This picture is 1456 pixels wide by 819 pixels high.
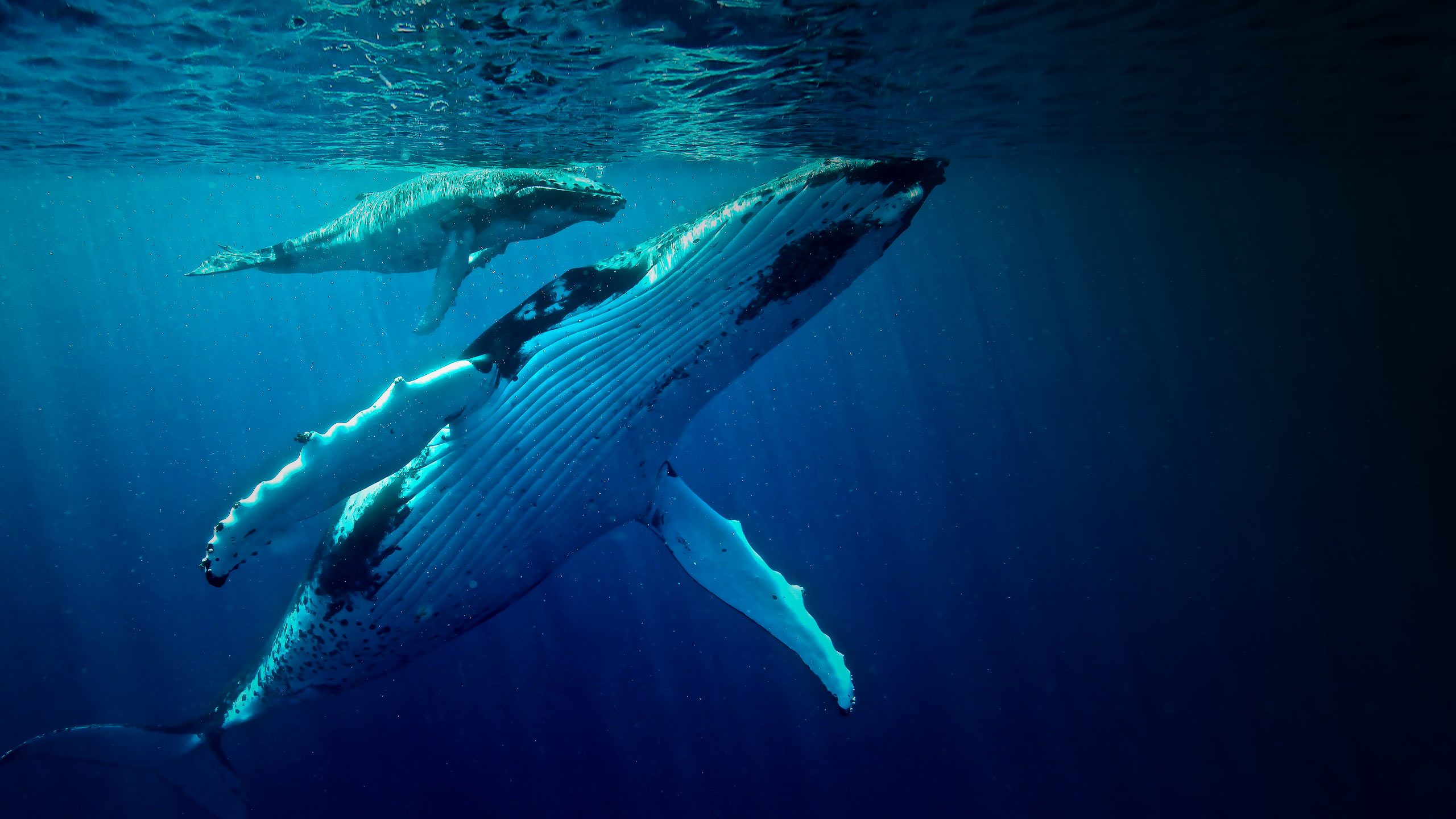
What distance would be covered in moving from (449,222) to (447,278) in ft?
2.30

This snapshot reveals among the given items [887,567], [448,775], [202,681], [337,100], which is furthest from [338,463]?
[887,567]

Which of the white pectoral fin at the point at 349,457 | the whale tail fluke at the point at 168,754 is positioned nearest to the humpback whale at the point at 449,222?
the white pectoral fin at the point at 349,457

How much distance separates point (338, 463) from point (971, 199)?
110ft

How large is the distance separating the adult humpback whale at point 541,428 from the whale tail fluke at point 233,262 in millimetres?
6344

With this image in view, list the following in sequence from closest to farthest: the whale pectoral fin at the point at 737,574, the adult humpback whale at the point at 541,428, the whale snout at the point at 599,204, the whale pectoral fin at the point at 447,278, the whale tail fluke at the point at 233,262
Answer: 1. the adult humpback whale at the point at 541,428
2. the whale pectoral fin at the point at 737,574
3. the whale snout at the point at 599,204
4. the whale pectoral fin at the point at 447,278
5. the whale tail fluke at the point at 233,262

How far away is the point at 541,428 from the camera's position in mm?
3348

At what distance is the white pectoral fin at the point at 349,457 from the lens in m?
2.93

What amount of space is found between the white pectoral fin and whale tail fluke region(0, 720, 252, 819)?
3343mm

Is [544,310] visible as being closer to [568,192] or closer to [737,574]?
[737,574]

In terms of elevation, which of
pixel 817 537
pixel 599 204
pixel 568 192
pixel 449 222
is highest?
pixel 568 192

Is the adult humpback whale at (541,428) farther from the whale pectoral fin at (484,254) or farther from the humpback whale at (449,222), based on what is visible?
the whale pectoral fin at (484,254)

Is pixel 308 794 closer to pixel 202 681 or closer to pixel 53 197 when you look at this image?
pixel 202 681

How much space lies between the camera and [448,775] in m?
11.5

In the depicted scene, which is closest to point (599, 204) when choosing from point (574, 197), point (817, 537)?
point (574, 197)
